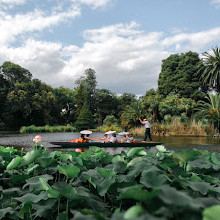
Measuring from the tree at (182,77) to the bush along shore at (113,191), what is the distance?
92.0 feet

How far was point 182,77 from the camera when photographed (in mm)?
29703

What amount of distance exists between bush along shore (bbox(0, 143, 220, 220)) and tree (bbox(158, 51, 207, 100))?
2804 cm

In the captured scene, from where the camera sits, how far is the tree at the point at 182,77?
28.8 meters

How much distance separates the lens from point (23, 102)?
1250 inches

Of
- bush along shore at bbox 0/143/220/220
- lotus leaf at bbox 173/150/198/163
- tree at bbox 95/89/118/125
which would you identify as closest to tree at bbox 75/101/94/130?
tree at bbox 95/89/118/125

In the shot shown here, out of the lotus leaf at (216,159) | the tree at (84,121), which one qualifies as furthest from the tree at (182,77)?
the lotus leaf at (216,159)

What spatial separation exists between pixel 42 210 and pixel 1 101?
1387 inches

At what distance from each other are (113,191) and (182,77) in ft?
98.5

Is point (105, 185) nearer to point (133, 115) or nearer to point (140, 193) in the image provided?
point (140, 193)

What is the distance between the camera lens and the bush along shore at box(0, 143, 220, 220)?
0.45 metres

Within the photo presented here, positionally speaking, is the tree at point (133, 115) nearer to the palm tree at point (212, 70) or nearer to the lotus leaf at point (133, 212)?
the palm tree at point (212, 70)

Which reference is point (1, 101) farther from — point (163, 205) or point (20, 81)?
point (163, 205)

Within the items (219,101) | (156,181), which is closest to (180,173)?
(156,181)

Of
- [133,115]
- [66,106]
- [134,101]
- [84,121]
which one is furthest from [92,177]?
[66,106]
